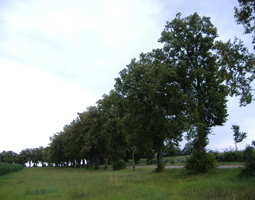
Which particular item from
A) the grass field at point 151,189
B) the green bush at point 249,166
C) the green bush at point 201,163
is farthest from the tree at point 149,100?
the green bush at point 249,166

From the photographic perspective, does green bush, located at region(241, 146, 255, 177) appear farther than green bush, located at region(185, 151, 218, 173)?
No

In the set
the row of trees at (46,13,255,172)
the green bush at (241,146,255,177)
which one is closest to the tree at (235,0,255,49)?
the row of trees at (46,13,255,172)

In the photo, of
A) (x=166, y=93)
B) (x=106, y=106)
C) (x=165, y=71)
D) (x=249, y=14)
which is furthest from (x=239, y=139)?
(x=106, y=106)

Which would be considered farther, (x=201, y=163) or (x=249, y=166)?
(x=201, y=163)

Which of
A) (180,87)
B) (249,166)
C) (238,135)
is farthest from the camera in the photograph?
(238,135)

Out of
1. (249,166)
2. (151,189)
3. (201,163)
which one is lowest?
(151,189)

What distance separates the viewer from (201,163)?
2120 centimetres

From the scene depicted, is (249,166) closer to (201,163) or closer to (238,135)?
(201,163)

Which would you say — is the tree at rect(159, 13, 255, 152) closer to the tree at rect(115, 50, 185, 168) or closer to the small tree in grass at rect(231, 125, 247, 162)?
the tree at rect(115, 50, 185, 168)

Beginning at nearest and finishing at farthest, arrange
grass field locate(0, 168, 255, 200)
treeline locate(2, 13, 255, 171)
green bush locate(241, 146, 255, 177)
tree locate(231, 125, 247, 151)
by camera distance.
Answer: grass field locate(0, 168, 255, 200) → green bush locate(241, 146, 255, 177) → treeline locate(2, 13, 255, 171) → tree locate(231, 125, 247, 151)

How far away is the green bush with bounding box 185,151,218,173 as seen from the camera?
68.3 ft

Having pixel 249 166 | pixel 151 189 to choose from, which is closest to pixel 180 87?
pixel 249 166

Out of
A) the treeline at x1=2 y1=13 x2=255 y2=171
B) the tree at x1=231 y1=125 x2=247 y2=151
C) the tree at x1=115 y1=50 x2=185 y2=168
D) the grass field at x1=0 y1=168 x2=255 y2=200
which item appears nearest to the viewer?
the grass field at x1=0 y1=168 x2=255 y2=200

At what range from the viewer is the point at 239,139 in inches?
1281
